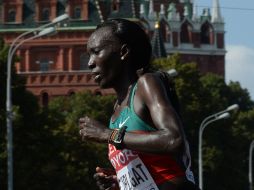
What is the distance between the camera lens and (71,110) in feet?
324

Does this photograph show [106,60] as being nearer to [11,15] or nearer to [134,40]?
[134,40]

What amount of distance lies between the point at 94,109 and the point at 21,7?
28862 millimetres

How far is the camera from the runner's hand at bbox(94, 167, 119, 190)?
27.1ft

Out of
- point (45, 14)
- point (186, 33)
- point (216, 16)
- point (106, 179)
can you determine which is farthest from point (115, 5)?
point (106, 179)

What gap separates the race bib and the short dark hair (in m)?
0.48

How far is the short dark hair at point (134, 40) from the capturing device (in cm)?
795

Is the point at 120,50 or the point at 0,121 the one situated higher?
the point at 120,50

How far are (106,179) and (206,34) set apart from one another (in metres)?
183

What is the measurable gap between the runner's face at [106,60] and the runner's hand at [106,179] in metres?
0.59

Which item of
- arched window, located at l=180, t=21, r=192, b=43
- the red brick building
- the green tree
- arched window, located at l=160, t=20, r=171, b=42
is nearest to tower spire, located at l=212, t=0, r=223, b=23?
arched window, located at l=180, t=21, r=192, b=43

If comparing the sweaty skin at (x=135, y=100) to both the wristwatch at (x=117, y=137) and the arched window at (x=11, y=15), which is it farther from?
the arched window at (x=11, y=15)

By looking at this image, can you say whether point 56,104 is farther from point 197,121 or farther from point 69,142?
point 69,142

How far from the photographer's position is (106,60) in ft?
26.1

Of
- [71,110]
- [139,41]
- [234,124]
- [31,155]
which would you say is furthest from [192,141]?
[139,41]
